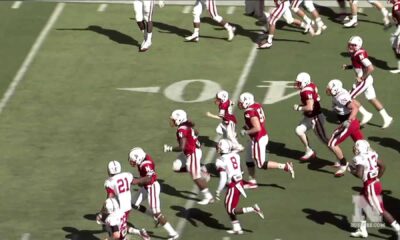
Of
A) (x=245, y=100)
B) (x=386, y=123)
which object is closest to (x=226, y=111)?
(x=245, y=100)

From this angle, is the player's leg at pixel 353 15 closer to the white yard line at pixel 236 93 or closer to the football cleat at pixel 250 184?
the white yard line at pixel 236 93

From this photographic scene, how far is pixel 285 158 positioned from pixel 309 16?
7.38 metres

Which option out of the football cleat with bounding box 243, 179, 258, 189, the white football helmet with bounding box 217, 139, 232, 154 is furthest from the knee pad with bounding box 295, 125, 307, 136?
the white football helmet with bounding box 217, 139, 232, 154

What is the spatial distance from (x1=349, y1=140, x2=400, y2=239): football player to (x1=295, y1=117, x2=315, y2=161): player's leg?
123 inches

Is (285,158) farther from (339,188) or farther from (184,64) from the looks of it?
(184,64)

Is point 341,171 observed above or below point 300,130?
below

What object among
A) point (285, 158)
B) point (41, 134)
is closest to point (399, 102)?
point (285, 158)

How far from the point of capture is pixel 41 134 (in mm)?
30156

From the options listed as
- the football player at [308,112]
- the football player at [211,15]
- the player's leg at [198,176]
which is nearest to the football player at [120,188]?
the player's leg at [198,176]

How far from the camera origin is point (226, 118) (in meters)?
28.6

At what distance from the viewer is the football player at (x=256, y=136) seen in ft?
90.7

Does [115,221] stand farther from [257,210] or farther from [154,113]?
[154,113]

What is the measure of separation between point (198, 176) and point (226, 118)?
1.94 m

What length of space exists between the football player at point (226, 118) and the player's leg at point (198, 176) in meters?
1.44
